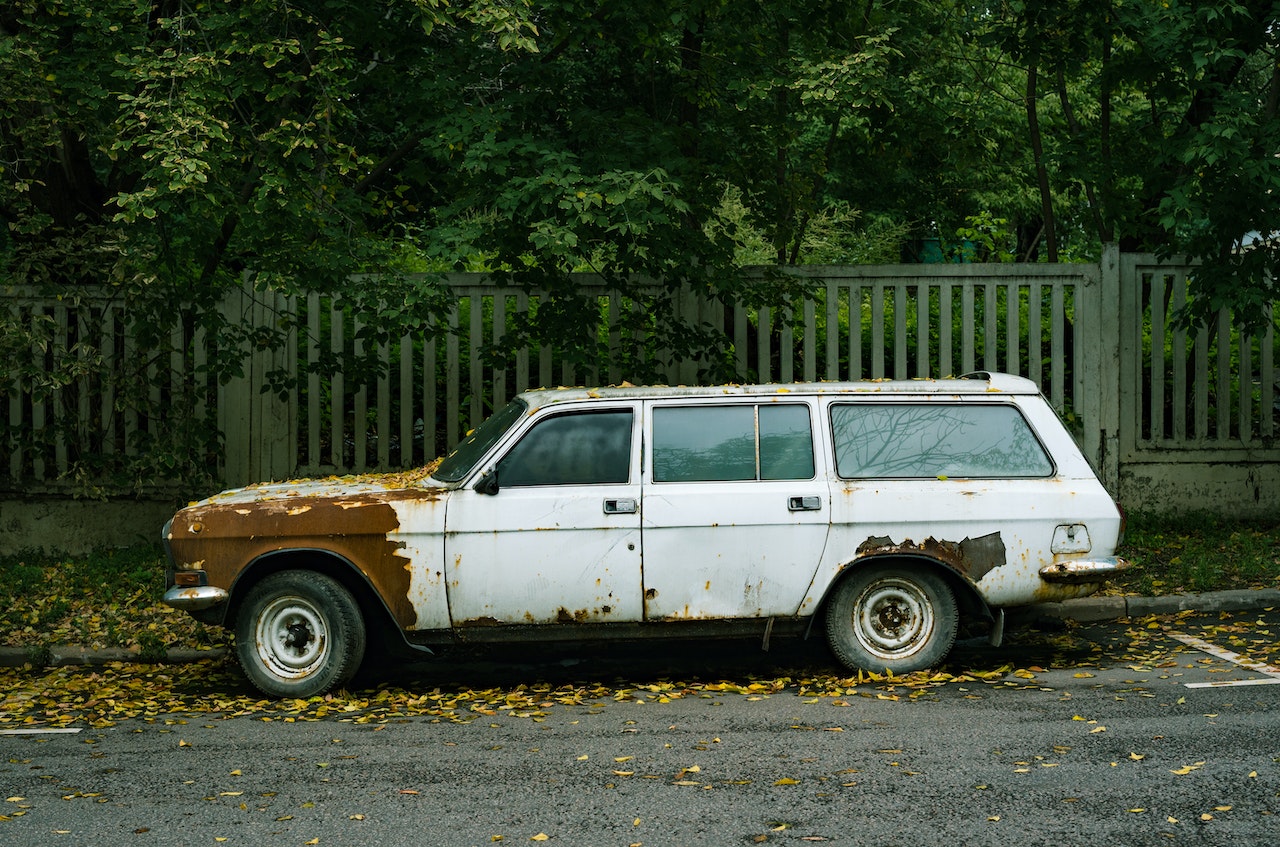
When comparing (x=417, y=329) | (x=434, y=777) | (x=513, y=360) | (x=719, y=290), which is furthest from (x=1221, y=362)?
(x=434, y=777)

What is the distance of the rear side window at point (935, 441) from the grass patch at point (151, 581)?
2150 millimetres

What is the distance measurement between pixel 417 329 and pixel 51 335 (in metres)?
3.29

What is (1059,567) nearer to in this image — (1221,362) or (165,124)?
(1221,362)

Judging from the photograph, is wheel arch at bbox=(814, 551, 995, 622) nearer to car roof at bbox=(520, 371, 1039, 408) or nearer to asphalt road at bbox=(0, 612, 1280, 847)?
asphalt road at bbox=(0, 612, 1280, 847)

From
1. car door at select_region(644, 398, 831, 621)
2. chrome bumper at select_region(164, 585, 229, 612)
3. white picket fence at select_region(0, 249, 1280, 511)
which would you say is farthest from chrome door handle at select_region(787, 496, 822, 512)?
white picket fence at select_region(0, 249, 1280, 511)

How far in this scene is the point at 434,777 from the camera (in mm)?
5363

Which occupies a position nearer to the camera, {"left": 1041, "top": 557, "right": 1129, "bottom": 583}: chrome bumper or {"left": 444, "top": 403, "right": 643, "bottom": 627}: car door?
{"left": 444, "top": 403, "right": 643, "bottom": 627}: car door

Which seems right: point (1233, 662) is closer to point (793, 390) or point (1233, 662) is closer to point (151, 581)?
point (793, 390)

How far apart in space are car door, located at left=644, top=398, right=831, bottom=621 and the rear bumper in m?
1.28

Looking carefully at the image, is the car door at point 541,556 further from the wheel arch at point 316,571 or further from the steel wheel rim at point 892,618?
the steel wheel rim at point 892,618

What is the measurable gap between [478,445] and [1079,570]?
345cm

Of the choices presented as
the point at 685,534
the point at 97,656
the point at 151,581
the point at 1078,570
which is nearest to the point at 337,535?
the point at 685,534

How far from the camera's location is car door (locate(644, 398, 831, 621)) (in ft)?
22.9

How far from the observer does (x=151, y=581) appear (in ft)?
32.2
